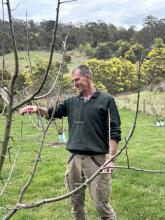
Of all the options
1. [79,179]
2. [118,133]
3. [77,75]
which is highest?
[77,75]

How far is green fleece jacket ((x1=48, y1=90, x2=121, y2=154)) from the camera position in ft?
16.7

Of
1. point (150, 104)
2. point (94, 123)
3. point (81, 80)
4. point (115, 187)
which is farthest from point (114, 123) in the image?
point (150, 104)

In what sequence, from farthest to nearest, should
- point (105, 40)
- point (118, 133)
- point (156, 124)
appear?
point (105, 40), point (156, 124), point (118, 133)

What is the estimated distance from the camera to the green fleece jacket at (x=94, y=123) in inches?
200

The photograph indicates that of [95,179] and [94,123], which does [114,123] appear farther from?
[95,179]

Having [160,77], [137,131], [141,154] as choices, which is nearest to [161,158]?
[141,154]

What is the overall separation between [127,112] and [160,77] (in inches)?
663

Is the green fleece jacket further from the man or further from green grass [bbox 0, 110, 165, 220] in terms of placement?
green grass [bbox 0, 110, 165, 220]

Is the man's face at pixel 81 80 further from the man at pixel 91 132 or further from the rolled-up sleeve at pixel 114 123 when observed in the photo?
the rolled-up sleeve at pixel 114 123

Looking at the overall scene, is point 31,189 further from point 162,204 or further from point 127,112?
point 127,112

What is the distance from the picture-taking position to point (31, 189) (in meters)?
9.05

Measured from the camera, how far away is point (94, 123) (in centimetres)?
513

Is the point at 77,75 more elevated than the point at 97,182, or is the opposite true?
the point at 77,75

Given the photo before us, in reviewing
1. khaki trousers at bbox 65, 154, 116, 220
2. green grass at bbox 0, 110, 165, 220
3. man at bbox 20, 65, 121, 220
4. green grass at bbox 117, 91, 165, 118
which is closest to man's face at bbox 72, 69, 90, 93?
man at bbox 20, 65, 121, 220
